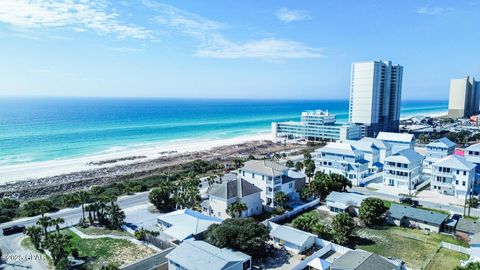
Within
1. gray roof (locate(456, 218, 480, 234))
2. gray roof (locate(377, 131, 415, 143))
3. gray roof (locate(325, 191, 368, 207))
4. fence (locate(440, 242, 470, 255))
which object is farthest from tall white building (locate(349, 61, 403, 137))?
fence (locate(440, 242, 470, 255))

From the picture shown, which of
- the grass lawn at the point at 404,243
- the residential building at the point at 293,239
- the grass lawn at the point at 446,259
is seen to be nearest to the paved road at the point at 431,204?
the grass lawn at the point at 404,243

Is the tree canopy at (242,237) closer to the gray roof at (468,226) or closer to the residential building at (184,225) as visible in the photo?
the residential building at (184,225)

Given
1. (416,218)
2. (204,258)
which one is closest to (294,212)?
(416,218)

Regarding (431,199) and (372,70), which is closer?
(431,199)

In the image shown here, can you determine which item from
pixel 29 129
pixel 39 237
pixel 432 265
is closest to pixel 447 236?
pixel 432 265

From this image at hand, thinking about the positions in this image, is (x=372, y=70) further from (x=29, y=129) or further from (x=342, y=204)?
(x=29, y=129)

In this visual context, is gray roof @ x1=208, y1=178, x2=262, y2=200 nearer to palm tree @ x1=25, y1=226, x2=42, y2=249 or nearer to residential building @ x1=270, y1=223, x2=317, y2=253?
residential building @ x1=270, y1=223, x2=317, y2=253
